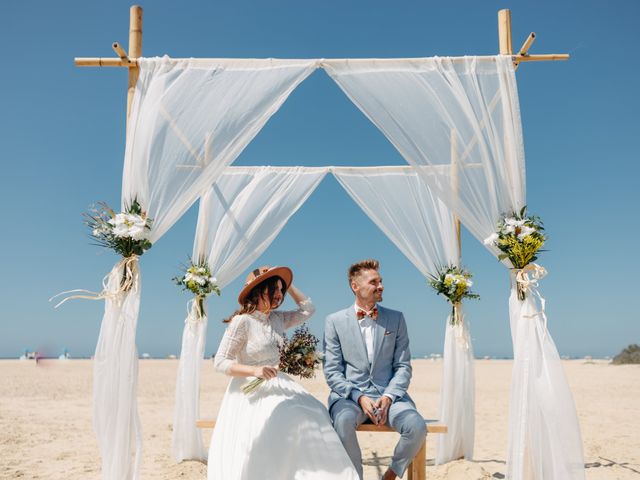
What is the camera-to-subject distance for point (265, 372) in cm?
380

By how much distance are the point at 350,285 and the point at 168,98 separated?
2203mm

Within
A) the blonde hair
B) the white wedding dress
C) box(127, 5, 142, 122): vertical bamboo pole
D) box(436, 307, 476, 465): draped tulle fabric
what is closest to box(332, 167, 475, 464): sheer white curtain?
box(436, 307, 476, 465): draped tulle fabric

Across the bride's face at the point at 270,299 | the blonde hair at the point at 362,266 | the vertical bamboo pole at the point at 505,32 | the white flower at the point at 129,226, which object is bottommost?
the bride's face at the point at 270,299

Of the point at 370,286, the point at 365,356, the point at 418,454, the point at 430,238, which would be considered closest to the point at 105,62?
the point at 370,286

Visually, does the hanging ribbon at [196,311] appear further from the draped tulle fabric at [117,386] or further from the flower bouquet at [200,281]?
the draped tulle fabric at [117,386]

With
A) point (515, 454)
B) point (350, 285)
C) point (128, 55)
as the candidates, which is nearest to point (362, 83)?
point (350, 285)

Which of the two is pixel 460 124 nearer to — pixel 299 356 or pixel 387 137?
pixel 387 137

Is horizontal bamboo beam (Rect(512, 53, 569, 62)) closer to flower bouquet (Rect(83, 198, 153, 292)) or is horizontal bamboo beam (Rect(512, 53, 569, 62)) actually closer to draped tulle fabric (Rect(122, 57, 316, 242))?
draped tulle fabric (Rect(122, 57, 316, 242))

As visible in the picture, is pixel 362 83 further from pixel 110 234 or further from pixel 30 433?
pixel 30 433

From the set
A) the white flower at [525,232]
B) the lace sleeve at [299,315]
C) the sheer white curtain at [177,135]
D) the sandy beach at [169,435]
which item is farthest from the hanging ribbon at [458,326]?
the sheer white curtain at [177,135]

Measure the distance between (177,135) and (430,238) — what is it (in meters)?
3.34

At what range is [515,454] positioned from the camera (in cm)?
399

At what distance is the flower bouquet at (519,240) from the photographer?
4.25 meters

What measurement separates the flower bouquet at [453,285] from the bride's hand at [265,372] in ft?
10.2
